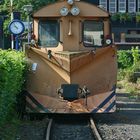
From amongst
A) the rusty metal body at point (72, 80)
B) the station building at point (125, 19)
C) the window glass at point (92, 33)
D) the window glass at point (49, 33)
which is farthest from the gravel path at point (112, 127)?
the station building at point (125, 19)

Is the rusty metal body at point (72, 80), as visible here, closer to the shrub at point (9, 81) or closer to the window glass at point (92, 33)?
the shrub at point (9, 81)

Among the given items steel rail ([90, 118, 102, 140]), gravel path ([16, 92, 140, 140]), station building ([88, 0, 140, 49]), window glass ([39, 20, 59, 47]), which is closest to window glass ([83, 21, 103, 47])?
window glass ([39, 20, 59, 47])

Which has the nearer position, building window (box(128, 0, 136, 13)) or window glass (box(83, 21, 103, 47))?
window glass (box(83, 21, 103, 47))

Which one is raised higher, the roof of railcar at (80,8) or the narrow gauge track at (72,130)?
the roof of railcar at (80,8)

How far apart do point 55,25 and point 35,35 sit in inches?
24.7

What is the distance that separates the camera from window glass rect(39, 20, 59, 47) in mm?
16078

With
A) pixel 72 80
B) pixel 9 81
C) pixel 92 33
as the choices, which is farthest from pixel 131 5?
pixel 9 81

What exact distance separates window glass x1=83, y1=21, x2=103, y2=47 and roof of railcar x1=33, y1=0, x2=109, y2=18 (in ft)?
0.94

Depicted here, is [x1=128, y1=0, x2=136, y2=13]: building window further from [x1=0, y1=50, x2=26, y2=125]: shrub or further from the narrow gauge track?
[x1=0, y1=50, x2=26, y2=125]: shrub

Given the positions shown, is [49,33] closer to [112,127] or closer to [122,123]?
[122,123]

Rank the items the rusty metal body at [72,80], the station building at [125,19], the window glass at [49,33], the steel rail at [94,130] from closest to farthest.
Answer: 1. the steel rail at [94,130]
2. the rusty metal body at [72,80]
3. the window glass at [49,33]
4. the station building at [125,19]

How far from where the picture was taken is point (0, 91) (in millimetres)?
11031

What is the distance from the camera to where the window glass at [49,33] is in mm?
16078

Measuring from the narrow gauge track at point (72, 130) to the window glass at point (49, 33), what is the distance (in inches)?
87.5
